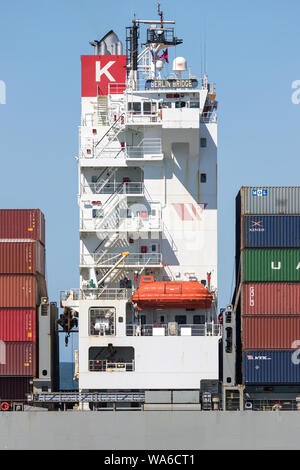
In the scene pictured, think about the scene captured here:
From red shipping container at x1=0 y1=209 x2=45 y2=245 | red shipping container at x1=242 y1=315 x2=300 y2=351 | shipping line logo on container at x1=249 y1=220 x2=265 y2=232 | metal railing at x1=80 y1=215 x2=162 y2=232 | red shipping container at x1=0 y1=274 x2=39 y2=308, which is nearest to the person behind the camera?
red shipping container at x1=242 y1=315 x2=300 y2=351

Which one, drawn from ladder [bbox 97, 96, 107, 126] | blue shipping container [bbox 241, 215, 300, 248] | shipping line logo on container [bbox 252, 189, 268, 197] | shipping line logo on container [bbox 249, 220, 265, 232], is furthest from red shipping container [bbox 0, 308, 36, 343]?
ladder [bbox 97, 96, 107, 126]

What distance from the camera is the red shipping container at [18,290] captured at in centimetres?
4466

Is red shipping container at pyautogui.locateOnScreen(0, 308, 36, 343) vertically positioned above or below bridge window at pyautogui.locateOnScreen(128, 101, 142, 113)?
below

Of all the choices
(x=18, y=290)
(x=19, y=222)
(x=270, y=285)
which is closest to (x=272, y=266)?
(x=270, y=285)

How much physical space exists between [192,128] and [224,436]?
1557 cm

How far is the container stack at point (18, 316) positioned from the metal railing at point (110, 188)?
17.0ft

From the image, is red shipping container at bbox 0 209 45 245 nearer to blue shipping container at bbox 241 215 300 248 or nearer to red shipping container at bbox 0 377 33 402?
red shipping container at bbox 0 377 33 402

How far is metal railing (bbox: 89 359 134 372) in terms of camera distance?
44688 millimetres

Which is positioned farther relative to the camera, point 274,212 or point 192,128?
point 192,128

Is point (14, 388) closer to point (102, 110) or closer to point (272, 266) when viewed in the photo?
point (272, 266)

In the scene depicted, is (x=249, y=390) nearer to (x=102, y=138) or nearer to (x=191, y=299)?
(x=191, y=299)

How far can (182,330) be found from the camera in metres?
45.3
